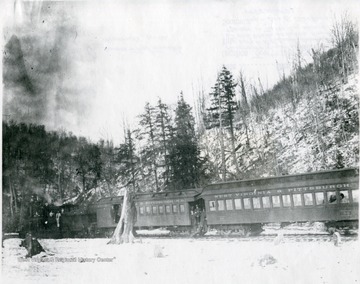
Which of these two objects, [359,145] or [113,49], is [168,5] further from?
[359,145]

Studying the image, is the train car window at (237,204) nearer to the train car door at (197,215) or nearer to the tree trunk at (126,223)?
the train car door at (197,215)

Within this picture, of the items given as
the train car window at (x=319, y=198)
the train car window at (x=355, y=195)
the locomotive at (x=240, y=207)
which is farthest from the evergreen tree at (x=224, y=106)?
the train car window at (x=355, y=195)

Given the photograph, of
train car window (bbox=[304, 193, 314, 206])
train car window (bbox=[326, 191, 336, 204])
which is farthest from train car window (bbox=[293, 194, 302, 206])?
train car window (bbox=[326, 191, 336, 204])

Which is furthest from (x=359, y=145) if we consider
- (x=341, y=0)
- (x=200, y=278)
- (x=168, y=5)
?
(x=168, y=5)

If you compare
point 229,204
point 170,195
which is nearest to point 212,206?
point 229,204

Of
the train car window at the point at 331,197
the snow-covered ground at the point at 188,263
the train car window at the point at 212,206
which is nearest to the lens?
the snow-covered ground at the point at 188,263

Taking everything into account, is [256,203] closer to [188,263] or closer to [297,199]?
[297,199]
